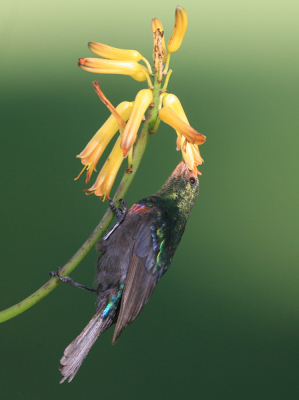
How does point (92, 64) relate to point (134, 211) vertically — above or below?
above

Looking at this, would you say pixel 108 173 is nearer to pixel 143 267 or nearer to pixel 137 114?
pixel 137 114

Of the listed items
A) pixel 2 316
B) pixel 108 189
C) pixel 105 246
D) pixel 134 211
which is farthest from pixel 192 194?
pixel 2 316

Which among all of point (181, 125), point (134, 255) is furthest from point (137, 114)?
point (134, 255)

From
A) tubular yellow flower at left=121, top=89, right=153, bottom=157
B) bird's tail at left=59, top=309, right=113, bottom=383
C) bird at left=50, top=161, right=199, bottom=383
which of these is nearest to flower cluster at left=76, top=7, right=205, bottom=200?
tubular yellow flower at left=121, top=89, right=153, bottom=157

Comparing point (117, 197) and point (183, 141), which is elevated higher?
point (183, 141)

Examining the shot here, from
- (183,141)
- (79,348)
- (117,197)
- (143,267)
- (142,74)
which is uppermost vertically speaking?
(142,74)

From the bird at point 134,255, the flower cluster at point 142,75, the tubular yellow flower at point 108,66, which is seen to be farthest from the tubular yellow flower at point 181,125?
the bird at point 134,255

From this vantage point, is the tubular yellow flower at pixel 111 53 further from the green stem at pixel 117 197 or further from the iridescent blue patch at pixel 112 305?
the iridescent blue patch at pixel 112 305

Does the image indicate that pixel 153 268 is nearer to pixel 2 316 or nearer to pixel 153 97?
pixel 2 316
